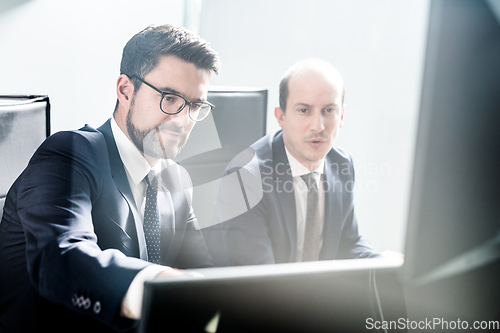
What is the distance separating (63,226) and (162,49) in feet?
1.89

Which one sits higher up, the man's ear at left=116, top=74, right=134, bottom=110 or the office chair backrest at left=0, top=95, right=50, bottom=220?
the man's ear at left=116, top=74, right=134, bottom=110

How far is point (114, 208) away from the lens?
0.82m

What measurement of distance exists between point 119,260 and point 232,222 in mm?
816

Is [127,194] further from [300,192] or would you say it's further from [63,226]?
[300,192]

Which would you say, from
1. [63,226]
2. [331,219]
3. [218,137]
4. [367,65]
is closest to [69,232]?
[63,226]

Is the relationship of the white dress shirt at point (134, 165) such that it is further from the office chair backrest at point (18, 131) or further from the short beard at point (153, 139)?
the office chair backrest at point (18, 131)

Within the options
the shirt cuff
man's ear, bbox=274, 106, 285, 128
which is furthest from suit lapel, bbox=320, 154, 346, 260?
the shirt cuff

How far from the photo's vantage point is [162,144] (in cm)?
105

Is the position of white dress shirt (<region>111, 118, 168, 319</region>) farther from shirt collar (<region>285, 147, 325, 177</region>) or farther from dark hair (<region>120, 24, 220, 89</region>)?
shirt collar (<region>285, 147, 325, 177</region>)

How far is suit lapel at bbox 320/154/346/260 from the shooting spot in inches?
47.4

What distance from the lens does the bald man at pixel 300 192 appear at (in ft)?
3.84

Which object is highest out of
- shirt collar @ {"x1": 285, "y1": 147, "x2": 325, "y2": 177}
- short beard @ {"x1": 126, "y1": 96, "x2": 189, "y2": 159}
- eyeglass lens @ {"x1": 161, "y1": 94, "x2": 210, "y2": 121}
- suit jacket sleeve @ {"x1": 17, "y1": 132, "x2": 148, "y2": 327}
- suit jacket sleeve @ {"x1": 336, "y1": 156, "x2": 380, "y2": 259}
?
eyeglass lens @ {"x1": 161, "y1": 94, "x2": 210, "y2": 121}

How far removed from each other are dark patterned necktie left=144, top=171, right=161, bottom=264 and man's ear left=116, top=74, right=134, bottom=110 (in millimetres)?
253

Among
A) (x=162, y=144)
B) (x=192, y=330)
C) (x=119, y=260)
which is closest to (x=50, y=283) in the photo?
(x=119, y=260)
